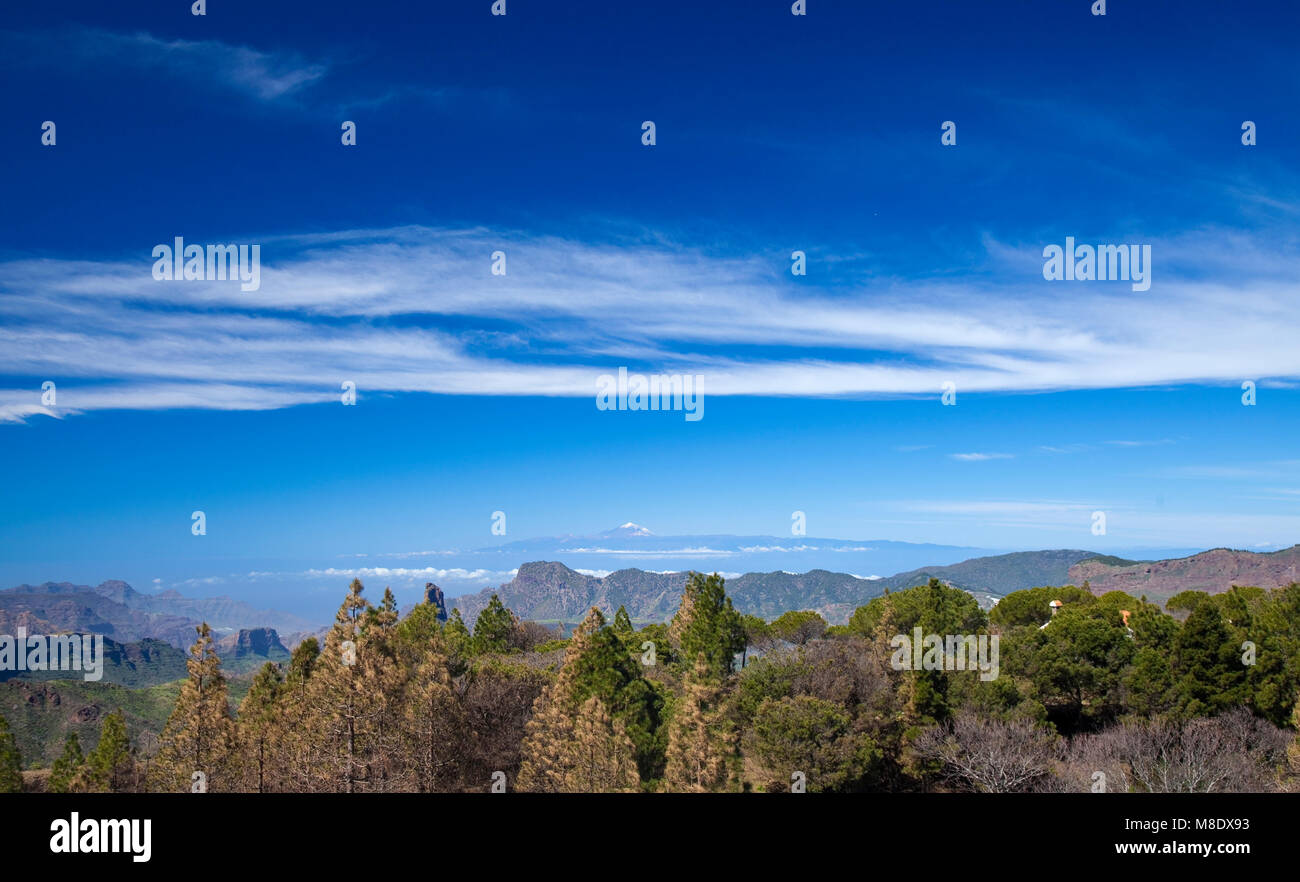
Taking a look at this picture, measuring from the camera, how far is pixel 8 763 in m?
39.2

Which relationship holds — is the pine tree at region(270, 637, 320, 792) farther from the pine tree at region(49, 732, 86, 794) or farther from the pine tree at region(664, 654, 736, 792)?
the pine tree at region(664, 654, 736, 792)

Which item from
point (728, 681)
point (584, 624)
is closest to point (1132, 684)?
point (728, 681)

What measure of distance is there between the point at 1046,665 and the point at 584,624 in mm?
24750

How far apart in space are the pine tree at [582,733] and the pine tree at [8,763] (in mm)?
25780

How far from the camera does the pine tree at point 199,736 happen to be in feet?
95.6

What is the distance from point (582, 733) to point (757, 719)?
319 inches

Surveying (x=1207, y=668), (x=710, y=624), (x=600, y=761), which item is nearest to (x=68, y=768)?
(x=600, y=761)

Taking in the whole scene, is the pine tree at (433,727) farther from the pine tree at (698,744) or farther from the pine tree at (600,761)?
the pine tree at (698,744)

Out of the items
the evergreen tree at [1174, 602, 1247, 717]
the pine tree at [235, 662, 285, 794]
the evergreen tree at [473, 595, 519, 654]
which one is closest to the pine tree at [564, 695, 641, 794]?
the pine tree at [235, 662, 285, 794]

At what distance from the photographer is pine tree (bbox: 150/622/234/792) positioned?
29.1 m

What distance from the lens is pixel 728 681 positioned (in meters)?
46.0

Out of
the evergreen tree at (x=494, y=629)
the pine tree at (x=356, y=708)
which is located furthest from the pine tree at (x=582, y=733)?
the evergreen tree at (x=494, y=629)
